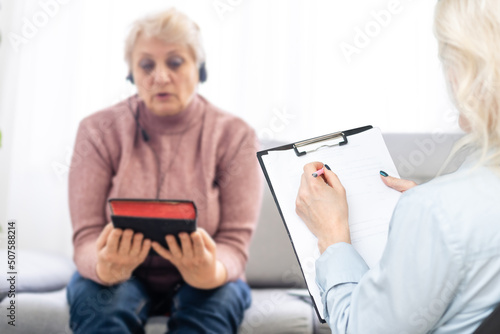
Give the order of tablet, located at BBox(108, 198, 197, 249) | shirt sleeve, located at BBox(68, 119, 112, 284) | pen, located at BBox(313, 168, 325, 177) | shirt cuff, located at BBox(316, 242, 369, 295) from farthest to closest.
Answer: shirt sleeve, located at BBox(68, 119, 112, 284)
tablet, located at BBox(108, 198, 197, 249)
pen, located at BBox(313, 168, 325, 177)
shirt cuff, located at BBox(316, 242, 369, 295)

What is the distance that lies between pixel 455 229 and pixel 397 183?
0.28 metres

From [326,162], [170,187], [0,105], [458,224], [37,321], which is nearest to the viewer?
[458,224]

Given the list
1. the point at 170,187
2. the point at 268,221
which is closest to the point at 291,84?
the point at 268,221

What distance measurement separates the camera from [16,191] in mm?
2154

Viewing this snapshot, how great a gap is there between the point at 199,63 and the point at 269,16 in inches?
26.9

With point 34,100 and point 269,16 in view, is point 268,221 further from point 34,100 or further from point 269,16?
point 34,100

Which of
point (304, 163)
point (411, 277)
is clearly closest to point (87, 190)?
point (304, 163)

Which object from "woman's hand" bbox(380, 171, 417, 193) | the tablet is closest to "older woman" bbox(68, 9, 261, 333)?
the tablet

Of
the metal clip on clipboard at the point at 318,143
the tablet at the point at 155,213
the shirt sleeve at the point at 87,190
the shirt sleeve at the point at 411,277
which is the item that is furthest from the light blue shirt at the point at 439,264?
the shirt sleeve at the point at 87,190

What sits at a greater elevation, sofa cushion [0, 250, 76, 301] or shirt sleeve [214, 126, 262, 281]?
shirt sleeve [214, 126, 262, 281]

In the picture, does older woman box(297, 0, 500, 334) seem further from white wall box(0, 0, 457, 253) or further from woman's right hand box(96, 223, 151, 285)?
white wall box(0, 0, 457, 253)

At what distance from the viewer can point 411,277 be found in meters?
0.61

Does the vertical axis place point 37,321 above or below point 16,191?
below

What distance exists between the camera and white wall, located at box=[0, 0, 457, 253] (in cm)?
196
